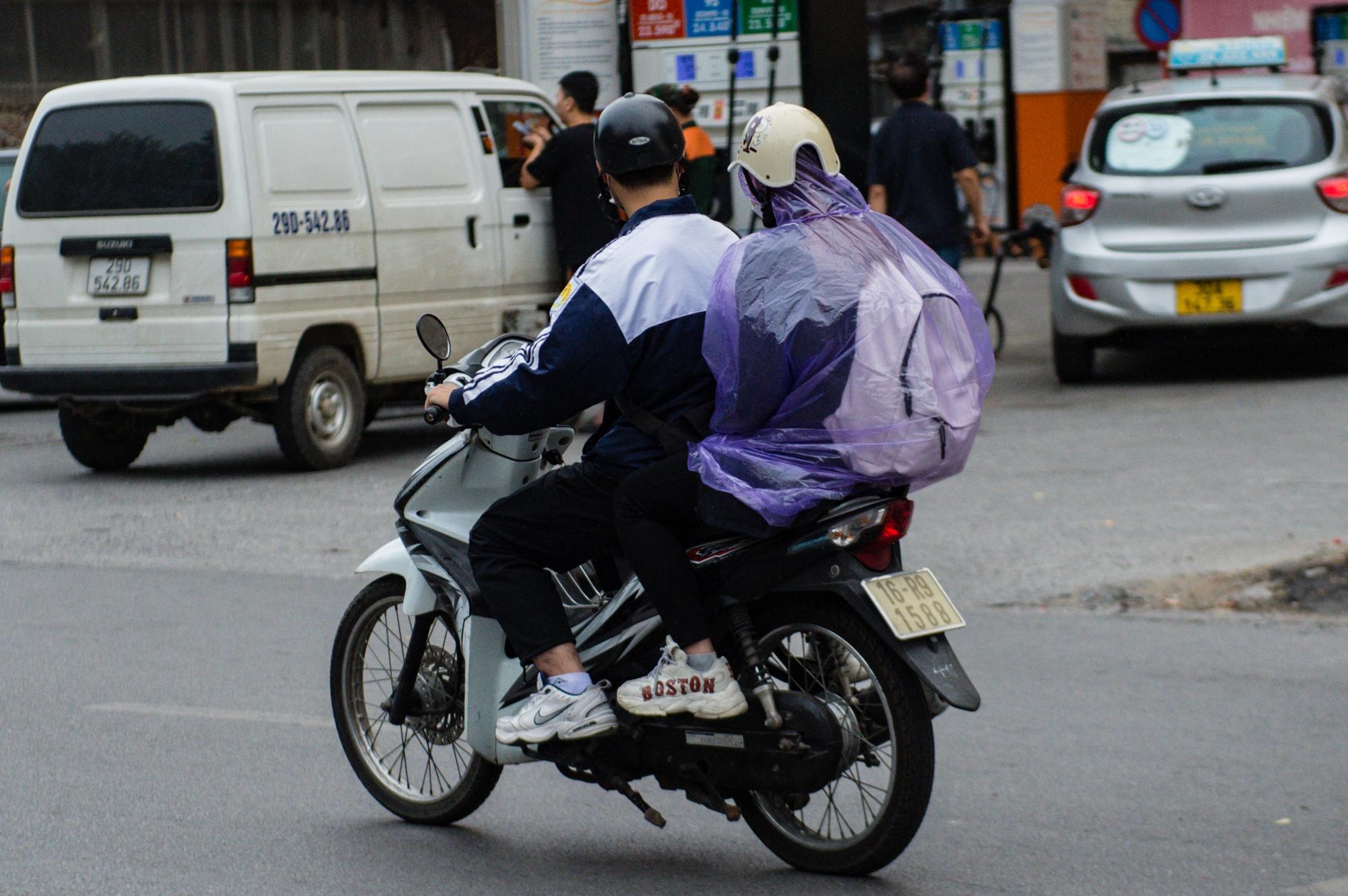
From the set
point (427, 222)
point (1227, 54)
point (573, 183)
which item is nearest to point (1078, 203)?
point (1227, 54)

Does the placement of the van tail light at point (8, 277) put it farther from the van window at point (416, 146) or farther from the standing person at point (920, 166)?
the standing person at point (920, 166)

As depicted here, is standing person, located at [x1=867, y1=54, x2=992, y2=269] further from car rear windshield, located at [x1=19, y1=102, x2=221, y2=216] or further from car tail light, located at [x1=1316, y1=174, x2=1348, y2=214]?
car rear windshield, located at [x1=19, y1=102, x2=221, y2=216]

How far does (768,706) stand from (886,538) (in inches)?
17.4

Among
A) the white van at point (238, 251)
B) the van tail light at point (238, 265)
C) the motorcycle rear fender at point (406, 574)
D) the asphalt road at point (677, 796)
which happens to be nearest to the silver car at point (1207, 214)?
the asphalt road at point (677, 796)

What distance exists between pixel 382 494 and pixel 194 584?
2041mm

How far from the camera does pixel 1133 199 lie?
1255cm

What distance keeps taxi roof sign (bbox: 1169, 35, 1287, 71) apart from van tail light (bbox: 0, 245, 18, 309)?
7577mm

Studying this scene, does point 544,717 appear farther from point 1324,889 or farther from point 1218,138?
point 1218,138

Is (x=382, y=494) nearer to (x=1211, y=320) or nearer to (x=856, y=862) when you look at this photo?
(x=1211, y=320)

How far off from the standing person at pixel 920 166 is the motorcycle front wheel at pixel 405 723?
268 inches

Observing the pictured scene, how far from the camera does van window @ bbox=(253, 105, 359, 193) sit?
35.2 ft

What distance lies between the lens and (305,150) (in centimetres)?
1093

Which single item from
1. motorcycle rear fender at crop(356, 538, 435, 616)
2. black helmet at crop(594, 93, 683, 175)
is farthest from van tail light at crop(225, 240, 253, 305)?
black helmet at crop(594, 93, 683, 175)

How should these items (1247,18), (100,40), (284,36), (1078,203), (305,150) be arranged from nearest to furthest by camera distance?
(305,150)
(1078,203)
(1247,18)
(100,40)
(284,36)
